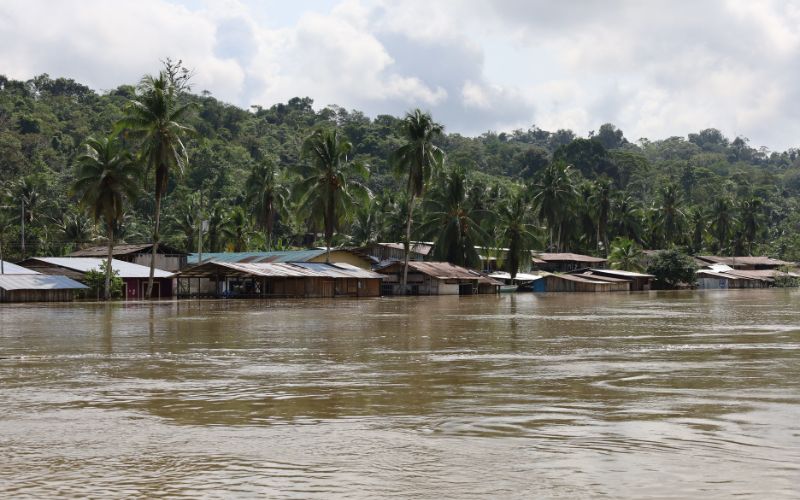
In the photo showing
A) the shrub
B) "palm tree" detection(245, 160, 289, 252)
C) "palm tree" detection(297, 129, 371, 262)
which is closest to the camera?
"palm tree" detection(297, 129, 371, 262)

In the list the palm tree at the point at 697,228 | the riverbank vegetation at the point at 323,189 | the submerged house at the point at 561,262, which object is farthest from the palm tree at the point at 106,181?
the palm tree at the point at 697,228

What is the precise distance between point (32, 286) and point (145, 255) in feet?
49.4

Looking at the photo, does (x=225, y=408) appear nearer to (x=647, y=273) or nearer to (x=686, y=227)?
(x=647, y=273)

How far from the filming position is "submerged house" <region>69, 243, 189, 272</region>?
204ft

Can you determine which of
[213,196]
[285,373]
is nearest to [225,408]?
[285,373]

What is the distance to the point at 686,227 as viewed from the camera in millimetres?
110125

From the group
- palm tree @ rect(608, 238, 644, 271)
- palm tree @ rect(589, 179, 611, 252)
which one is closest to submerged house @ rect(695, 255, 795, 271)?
palm tree @ rect(589, 179, 611, 252)

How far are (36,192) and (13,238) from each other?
1054 cm

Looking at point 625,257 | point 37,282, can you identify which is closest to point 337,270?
point 37,282

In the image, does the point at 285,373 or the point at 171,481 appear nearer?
the point at 171,481

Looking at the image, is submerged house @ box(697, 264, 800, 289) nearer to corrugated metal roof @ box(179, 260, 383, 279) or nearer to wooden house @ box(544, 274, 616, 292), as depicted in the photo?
wooden house @ box(544, 274, 616, 292)

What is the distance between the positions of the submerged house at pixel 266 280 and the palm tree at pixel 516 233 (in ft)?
62.6

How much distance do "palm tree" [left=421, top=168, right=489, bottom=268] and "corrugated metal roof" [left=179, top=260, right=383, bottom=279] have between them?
9.07 meters

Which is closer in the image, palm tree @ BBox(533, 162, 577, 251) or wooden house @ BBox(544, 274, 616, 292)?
wooden house @ BBox(544, 274, 616, 292)
